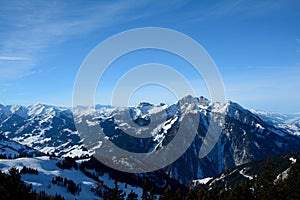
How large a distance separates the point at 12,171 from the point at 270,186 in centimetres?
8811

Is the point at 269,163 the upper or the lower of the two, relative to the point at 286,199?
upper

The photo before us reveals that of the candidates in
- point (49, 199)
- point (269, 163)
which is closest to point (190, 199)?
point (269, 163)

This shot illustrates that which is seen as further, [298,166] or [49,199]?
[49,199]

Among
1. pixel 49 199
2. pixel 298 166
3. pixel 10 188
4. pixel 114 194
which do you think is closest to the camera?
pixel 10 188

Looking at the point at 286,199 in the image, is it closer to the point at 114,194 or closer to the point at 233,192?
the point at 233,192

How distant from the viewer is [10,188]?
69375mm

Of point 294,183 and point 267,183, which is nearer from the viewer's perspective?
point 267,183

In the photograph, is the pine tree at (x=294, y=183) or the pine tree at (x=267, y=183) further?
the pine tree at (x=294, y=183)

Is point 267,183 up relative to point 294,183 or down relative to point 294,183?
up

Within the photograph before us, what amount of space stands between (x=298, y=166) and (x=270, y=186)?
69.2 feet

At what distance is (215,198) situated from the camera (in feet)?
426

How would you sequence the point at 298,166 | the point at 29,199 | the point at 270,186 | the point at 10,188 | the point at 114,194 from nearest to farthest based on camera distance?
the point at 10,188 < the point at 29,199 < the point at 114,194 < the point at 270,186 < the point at 298,166

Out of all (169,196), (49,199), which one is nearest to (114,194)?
(169,196)

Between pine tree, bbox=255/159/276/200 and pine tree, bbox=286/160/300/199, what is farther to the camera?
pine tree, bbox=286/160/300/199
